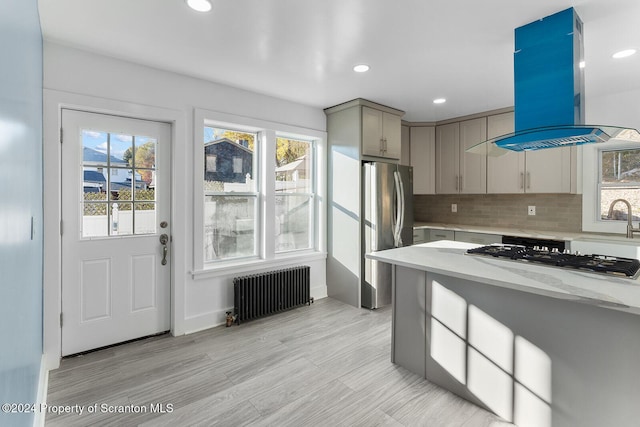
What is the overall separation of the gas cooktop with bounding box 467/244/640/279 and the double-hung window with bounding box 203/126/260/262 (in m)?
2.33

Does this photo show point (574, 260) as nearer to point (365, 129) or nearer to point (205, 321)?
point (365, 129)

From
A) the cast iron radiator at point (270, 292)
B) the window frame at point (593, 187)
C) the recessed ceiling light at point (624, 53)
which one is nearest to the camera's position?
the recessed ceiling light at point (624, 53)

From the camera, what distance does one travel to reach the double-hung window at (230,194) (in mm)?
3303

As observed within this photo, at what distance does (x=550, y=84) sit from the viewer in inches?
78.7

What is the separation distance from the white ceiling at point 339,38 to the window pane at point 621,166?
703 millimetres

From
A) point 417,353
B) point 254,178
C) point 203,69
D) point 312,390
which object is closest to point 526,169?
point 417,353

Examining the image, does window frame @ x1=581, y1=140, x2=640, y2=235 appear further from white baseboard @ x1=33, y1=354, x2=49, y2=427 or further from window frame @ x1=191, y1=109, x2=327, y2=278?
white baseboard @ x1=33, y1=354, x2=49, y2=427

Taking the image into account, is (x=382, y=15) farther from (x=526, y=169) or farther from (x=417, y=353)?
(x=526, y=169)

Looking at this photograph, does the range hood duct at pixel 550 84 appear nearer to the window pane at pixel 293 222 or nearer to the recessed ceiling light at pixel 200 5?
the recessed ceiling light at pixel 200 5

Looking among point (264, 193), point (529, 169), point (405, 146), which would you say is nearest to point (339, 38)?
point (264, 193)

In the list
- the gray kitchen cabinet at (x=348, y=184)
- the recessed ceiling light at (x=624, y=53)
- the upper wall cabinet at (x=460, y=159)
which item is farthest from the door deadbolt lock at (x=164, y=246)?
the recessed ceiling light at (x=624, y=53)

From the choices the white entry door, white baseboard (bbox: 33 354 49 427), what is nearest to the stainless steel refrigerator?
the white entry door

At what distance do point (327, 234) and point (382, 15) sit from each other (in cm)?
265

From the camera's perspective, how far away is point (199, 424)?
1812 millimetres
